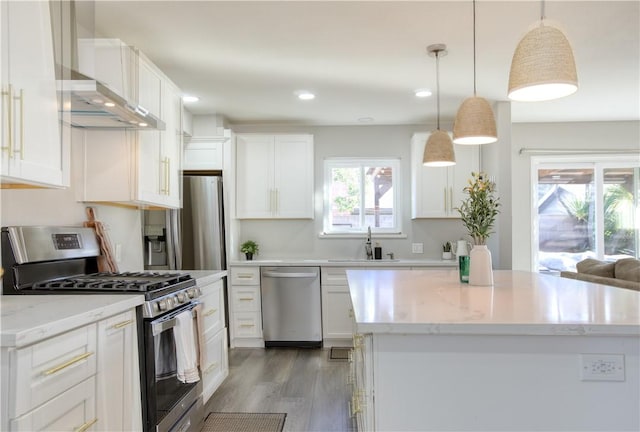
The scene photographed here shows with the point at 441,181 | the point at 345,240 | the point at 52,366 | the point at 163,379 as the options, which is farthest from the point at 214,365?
the point at 441,181

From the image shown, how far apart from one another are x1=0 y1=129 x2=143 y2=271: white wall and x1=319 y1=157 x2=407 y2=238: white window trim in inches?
90.8

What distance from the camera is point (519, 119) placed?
5.02 metres

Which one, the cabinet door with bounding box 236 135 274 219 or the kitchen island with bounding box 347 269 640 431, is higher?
the cabinet door with bounding box 236 135 274 219

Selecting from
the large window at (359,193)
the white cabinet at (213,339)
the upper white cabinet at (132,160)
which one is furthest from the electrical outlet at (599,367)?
the large window at (359,193)

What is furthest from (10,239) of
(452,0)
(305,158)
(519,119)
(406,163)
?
(519,119)

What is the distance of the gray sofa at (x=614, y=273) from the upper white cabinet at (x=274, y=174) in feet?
8.79

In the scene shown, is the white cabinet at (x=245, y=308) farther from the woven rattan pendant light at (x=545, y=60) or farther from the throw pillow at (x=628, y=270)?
the woven rattan pendant light at (x=545, y=60)

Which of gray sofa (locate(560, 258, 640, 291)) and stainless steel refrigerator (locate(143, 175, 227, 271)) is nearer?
gray sofa (locate(560, 258, 640, 291))

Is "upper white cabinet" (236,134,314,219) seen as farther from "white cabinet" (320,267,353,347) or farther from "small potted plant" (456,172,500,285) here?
"small potted plant" (456,172,500,285)

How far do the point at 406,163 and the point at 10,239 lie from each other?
3.97 metres

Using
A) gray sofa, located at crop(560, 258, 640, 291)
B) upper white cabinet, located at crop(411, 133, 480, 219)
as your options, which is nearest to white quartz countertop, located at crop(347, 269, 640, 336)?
gray sofa, located at crop(560, 258, 640, 291)

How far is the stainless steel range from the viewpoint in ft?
6.40

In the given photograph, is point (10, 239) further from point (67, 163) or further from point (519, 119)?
point (519, 119)

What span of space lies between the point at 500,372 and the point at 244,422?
1867 mm
